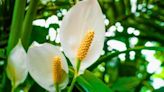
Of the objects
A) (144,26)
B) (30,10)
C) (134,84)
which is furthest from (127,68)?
(30,10)

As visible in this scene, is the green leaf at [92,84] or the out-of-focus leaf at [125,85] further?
the out-of-focus leaf at [125,85]

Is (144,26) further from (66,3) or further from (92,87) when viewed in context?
(92,87)

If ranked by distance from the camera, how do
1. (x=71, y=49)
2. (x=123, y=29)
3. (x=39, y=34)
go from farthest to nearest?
(x=123, y=29)
(x=39, y=34)
(x=71, y=49)

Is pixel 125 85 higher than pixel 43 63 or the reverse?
the reverse

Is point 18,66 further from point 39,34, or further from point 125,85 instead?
point 125,85

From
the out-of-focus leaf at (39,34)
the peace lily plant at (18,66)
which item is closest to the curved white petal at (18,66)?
the peace lily plant at (18,66)

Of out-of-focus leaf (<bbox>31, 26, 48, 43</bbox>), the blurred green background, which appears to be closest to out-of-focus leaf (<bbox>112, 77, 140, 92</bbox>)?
the blurred green background

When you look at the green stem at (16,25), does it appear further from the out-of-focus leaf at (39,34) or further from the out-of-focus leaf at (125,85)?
the out-of-focus leaf at (125,85)

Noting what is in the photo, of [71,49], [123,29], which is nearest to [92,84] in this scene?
[71,49]

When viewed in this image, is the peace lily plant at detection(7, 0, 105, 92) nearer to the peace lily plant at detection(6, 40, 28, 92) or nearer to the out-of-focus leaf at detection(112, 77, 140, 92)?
the peace lily plant at detection(6, 40, 28, 92)
